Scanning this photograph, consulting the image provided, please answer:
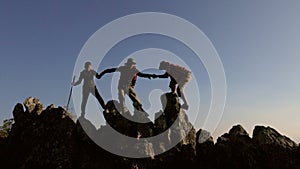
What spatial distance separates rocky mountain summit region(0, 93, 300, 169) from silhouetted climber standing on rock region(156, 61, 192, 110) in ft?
2.05

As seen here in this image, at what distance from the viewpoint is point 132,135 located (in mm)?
17453

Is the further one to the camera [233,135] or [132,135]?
[233,135]

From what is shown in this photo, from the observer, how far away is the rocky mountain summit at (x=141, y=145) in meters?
16.5

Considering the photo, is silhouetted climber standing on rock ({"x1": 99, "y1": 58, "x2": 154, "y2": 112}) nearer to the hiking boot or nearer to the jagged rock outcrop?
the hiking boot

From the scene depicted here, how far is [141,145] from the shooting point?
16.9 m

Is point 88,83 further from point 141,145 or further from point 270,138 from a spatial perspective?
point 270,138

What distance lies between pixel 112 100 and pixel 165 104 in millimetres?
4100

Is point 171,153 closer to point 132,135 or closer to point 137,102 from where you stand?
point 132,135

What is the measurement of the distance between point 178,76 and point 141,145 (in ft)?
19.7

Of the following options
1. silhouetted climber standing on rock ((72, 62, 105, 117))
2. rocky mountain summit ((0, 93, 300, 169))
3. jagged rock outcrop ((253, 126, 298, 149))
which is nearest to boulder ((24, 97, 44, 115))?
rocky mountain summit ((0, 93, 300, 169))

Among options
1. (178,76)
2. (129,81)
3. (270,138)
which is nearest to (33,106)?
(129,81)

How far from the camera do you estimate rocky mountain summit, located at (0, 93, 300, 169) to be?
1653 cm

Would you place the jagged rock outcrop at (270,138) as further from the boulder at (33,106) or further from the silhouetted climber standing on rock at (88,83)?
the boulder at (33,106)

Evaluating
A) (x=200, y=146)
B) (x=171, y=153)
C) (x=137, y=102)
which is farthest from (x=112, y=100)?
(x=200, y=146)
